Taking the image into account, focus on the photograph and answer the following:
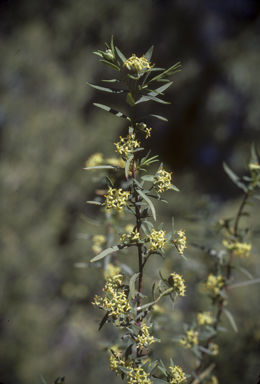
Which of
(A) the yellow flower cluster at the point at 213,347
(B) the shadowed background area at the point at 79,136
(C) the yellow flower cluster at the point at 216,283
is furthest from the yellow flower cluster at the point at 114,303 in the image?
(B) the shadowed background area at the point at 79,136

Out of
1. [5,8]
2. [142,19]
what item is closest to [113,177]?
[142,19]

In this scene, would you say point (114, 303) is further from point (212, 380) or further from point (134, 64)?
point (212, 380)

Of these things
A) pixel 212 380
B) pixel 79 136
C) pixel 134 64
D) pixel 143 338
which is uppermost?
pixel 134 64

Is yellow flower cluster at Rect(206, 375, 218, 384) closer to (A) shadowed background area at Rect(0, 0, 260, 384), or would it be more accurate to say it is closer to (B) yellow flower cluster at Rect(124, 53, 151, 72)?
(A) shadowed background area at Rect(0, 0, 260, 384)

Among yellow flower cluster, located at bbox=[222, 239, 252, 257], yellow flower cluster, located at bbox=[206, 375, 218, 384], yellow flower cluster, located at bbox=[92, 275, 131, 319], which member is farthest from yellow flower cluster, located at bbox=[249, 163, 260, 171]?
yellow flower cluster, located at bbox=[206, 375, 218, 384]

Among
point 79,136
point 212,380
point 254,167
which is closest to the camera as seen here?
point 254,167

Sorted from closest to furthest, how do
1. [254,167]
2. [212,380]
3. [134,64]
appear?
1. [134,64]
2. [254,167]
3. [212,380]

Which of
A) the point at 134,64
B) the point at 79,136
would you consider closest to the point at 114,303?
the point at 134,64
